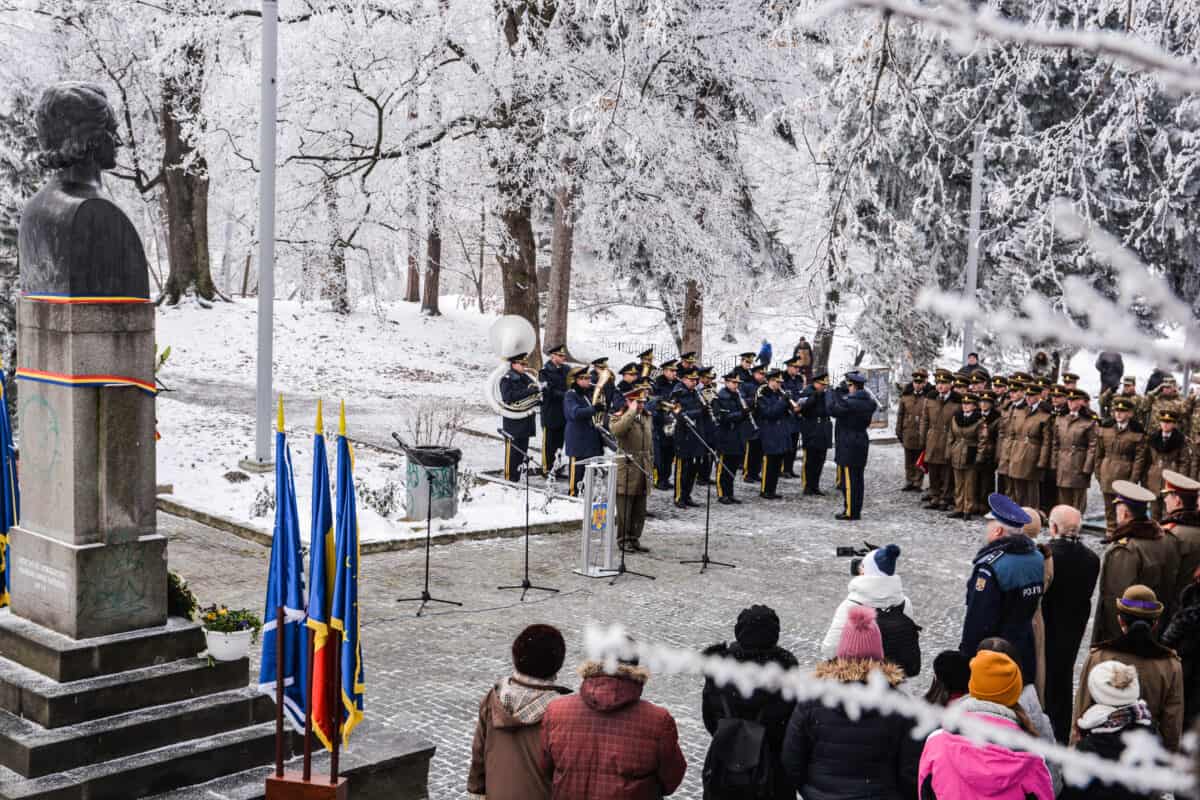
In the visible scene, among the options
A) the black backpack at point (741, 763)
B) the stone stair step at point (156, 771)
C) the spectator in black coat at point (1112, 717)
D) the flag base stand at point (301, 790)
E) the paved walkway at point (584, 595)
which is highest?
the spectator in black coat at point (1112, 717)

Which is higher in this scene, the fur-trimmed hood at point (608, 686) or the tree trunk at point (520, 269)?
the tree trunk at point (520, 269)

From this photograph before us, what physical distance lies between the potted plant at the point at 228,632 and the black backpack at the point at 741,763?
3124 millimetres

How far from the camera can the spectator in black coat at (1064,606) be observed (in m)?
7.68

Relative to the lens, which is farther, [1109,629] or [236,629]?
[1109,629]

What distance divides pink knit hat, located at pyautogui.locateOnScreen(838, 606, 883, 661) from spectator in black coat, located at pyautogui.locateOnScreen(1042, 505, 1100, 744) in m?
2.53

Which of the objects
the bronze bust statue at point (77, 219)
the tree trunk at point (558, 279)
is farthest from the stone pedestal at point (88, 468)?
the tree trunk at point (558, 279)

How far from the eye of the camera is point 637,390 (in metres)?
13.9

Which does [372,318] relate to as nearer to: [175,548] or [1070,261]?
[1070,261]

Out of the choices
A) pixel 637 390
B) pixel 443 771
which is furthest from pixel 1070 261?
pixel 443 771

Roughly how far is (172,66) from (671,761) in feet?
82.6

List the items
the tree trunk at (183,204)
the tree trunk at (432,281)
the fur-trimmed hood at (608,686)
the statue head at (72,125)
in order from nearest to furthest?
the fur-trimmed hood at (608,686) → the statue head at (72,125) → the tree trunk at (183,204) → the tree trunk at (432,281)

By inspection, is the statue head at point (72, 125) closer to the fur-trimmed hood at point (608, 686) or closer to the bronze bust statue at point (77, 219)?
the bronze bust statue at point (77, 219)

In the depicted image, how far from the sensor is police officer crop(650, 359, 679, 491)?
1695cm

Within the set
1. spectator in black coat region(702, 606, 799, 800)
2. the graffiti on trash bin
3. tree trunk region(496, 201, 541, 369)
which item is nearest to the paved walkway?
the graffiti on trash bin
